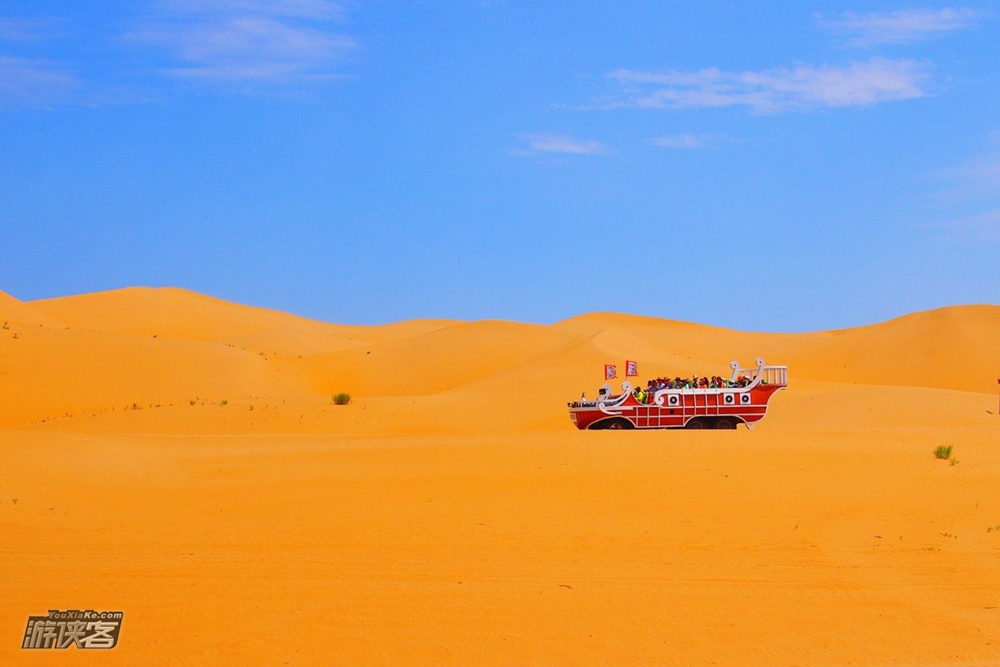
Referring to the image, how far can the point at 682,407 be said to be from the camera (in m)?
24.0

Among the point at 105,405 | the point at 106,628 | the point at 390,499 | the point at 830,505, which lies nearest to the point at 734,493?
the point at 830,505

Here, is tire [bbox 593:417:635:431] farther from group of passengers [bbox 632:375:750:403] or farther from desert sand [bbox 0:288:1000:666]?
desert sand [bbox 0:288:1000:666]

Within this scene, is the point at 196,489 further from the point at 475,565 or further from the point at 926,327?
the point at 926,327

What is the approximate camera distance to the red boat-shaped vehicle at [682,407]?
24.0 metres

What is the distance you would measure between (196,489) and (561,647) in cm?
876

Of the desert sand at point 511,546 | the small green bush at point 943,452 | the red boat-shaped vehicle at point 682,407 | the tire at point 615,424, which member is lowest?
the desert sand at point 511,546

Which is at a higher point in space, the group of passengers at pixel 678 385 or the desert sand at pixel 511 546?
the group of passengers at pixel 678 385

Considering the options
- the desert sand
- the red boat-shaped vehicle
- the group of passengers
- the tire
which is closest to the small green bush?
the desert sand

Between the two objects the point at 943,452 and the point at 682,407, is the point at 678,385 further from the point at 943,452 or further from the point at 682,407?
the point at 943,452

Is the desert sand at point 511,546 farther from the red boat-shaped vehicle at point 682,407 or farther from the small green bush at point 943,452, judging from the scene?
the red boat-shaped vehicle at point 682,407

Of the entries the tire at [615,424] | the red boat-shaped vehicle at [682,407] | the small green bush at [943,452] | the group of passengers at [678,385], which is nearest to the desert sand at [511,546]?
the small green bush at [943,452]

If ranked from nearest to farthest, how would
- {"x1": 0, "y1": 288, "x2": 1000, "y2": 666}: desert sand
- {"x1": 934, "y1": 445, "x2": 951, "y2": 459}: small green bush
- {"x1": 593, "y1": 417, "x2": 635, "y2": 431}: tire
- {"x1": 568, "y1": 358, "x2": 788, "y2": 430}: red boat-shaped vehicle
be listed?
{"x1": 0, "y1": 288, "x2": 1000, "y2": 666}: desert sand < {"x1": 934, "y1": 445, "x2": 951, "y2": 459}: small green bush < {"x1": 568, "y1": 358, "x2": 788, "y2": 430}: red boat-shaped vehicle < {"x1": 593, "y1": 417, "x2": 635, "y2": 431}: tire

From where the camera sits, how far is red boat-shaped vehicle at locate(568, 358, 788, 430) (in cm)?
2398

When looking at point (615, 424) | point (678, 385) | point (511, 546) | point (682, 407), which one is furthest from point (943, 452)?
point (511, 546)
